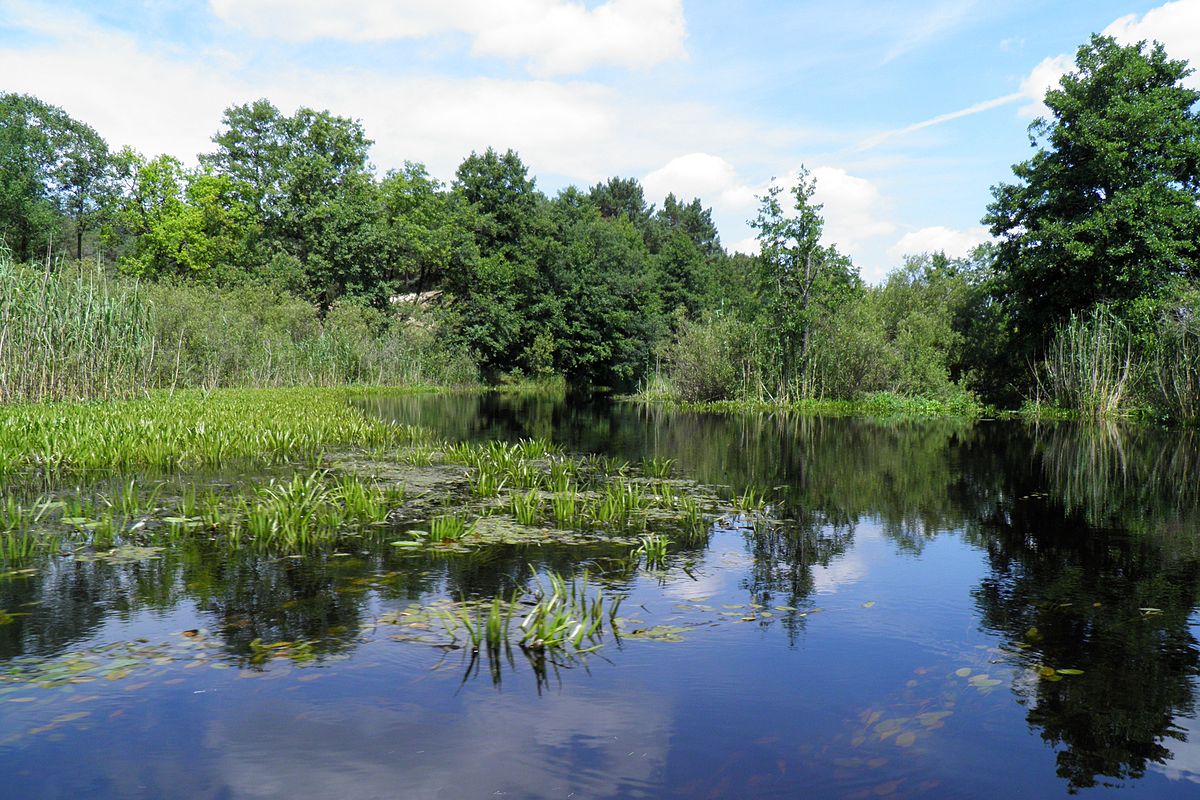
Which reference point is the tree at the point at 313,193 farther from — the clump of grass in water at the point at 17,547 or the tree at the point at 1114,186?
the clump of grass in water at the point at 17,547

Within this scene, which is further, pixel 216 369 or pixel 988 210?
pixel 988 210

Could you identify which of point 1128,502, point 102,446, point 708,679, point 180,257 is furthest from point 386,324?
point 708,679

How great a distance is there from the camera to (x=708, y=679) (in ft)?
16.0

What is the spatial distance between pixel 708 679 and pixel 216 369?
2770 centimetres

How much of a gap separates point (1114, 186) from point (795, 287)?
456 inches

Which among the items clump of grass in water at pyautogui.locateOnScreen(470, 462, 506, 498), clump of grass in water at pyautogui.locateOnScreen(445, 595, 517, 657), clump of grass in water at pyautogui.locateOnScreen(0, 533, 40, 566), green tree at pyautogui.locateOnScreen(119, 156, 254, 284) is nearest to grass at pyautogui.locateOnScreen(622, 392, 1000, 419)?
clump of grass in water at pyautogui.locateOnScreen(470, 462, 506, 498)

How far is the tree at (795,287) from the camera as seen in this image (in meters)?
32.4

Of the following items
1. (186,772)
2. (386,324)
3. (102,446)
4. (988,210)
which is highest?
(988,210)

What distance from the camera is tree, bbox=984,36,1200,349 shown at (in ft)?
88.9

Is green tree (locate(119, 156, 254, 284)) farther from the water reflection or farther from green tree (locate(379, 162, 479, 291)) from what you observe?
the water reflection

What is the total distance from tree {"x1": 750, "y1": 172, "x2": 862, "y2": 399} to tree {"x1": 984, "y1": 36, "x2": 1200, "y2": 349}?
7.14m

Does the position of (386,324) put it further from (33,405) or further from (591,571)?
(591,571)

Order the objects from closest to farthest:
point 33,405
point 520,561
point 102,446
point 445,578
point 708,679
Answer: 1. point 708,679
2. point 445,578
3. point 520,561
4. point 102,446
5. point 33,405

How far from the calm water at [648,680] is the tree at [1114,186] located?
2309 cm
